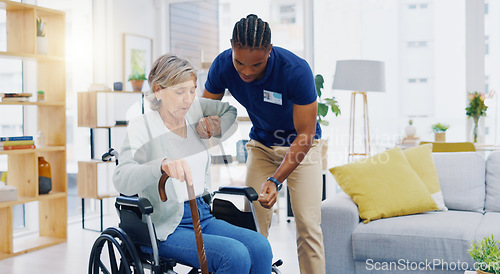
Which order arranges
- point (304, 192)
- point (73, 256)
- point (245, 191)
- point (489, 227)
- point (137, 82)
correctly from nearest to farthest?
point (245, 191)
point (304, 192)
point (489, 227)
point (73, 256)
point (137, 82)

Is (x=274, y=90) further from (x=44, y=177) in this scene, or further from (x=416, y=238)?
(x=44, y=177)

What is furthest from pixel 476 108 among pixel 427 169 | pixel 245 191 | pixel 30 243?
pixel 30 243

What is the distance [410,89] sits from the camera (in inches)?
192

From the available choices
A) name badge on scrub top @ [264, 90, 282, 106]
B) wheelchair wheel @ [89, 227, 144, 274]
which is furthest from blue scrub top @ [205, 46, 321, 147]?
wheelchair wheel @ [89, 227, 144, 274]

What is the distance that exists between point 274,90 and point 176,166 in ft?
2.08

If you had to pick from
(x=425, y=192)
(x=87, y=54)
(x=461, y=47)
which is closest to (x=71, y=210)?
(x=87, y=54)

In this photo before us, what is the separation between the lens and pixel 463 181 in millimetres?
2963

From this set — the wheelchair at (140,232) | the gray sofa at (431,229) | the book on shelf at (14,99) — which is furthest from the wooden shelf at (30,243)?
the gray sofa at (431,229)

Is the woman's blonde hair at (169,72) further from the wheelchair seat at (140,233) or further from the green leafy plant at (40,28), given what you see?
the green leafy plant at (40,28)

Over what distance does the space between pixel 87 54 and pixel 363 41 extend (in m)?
2.77

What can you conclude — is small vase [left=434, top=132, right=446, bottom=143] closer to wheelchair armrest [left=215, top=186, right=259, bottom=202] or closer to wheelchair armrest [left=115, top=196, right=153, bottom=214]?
wheelchair armrest [left=215, top=186, right=259, bottom=202]

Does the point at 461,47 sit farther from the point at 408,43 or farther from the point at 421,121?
the point at 421,121

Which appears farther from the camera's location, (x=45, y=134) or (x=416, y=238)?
(x=45, y=134)

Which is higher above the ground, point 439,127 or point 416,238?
point 439,127
